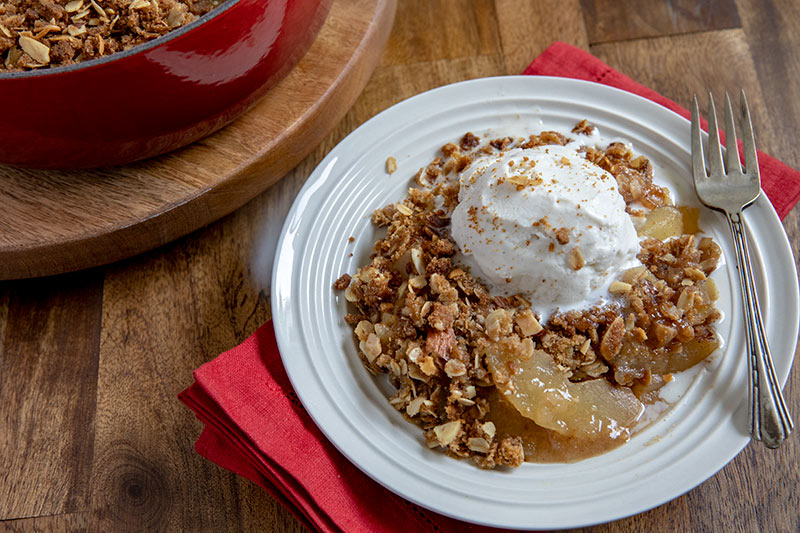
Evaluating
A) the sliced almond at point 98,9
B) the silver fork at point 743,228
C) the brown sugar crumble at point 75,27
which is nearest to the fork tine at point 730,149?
the silver fork at point 743,228

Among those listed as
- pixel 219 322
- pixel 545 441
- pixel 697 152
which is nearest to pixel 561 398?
pixel 545 441

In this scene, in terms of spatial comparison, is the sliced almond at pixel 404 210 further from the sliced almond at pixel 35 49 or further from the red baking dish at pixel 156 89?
the sliced almond at pixel 35 49

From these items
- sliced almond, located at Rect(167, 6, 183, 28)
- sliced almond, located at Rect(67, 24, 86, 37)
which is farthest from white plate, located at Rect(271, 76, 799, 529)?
sliced almond, located at Rect(67, 24, 86, 37)

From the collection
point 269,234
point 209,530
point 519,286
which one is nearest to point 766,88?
point 519,286

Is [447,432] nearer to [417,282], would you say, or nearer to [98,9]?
[417,282]

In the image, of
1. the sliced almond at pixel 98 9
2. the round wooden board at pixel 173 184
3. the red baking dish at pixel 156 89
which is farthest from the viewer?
the round wooden board at pixel 173 184

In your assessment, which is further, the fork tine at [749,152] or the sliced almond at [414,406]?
the fork tine at [749,152]

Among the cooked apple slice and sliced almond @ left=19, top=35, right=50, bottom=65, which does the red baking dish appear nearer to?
sliced almond @ left=19, top=35, right=50, bottom=65

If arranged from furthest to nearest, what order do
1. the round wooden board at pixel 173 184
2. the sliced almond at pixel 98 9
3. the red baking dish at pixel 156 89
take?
1. the round wooden board at pixel 173 184
2. the sliced almond at pixel 98 9
3. the red baking dish at pixel 156 89
